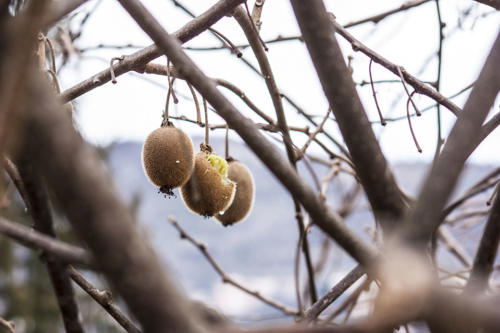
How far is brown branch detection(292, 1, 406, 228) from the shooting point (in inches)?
12.2

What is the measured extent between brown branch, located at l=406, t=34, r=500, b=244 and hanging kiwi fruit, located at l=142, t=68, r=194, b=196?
40 centimetres

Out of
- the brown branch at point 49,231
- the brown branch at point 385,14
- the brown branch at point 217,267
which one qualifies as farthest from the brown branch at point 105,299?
the brown branch at point 385,14

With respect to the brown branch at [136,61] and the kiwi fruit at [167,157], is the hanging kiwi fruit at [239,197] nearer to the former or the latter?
the kiwi fruit at [167,157]

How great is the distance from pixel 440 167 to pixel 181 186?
45 cm

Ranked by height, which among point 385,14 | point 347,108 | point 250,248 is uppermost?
point 250,248

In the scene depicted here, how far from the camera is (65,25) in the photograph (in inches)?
45.8

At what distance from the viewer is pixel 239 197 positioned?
832mm

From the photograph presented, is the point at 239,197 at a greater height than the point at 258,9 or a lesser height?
lesser

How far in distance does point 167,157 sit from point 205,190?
67mm

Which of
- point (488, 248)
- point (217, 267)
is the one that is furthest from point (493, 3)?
point (217, 267)

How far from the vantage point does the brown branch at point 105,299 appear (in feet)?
1.54

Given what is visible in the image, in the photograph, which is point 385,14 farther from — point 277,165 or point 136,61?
point 277,165

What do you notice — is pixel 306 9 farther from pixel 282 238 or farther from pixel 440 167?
pixel 282 238

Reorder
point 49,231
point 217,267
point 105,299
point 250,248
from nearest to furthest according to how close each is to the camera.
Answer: point 49,231
point 105,299
point 217,267
point 250,248
